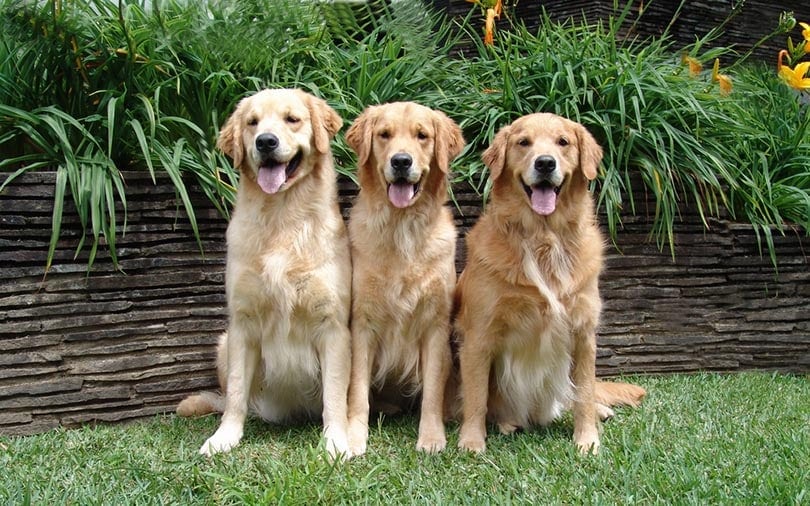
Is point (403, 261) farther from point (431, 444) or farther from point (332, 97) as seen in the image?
point (332, 97)

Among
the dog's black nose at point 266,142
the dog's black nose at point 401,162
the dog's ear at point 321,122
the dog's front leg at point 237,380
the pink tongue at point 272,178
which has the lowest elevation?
the dog's front leg at point 237,380

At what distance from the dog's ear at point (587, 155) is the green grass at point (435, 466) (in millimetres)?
1126

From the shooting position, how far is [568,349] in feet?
9.33

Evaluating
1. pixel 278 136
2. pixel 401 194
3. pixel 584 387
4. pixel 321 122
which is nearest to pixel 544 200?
pixel 401 194

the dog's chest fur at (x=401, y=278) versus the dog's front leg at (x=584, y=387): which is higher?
the dog's chest fur at (x=401, y=278)

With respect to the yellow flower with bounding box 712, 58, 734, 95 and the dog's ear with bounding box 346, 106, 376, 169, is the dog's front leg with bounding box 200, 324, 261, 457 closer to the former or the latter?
the dog's ear with bounding box 346, 106, 376, 169

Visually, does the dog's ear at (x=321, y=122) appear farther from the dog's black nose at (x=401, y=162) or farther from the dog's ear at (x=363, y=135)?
the dog's black nose at (x=401, y=162)

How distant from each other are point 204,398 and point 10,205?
1256mm

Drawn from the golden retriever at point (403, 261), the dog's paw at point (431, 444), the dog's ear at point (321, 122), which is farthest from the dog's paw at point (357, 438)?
the dog's ear at point (321, 122)

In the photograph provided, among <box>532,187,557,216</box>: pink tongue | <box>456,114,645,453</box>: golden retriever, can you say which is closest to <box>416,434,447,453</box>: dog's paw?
<box>456,114,645,453</box>: golden retriever

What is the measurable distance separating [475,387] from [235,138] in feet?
4.98

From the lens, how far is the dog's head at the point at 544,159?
9.11 ft

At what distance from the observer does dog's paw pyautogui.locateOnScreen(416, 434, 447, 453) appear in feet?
8.98

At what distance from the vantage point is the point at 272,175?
2.81 meters
